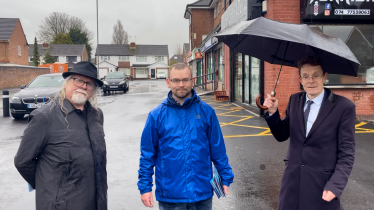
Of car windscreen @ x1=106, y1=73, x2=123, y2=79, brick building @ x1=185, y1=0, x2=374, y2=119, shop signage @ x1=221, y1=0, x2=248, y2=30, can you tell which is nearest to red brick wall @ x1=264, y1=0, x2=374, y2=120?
brick building @ x1=185, y1=0, x2=374, y2=119

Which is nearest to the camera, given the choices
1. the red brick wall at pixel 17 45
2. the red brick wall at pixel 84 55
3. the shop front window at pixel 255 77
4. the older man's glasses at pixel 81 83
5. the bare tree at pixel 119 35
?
the older man's glasses at pixel 81 83

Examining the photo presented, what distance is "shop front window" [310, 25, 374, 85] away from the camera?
10500 mm

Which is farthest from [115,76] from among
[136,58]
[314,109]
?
[136,58]

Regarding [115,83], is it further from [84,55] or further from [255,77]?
[84,55]

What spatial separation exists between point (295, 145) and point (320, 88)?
47 cm

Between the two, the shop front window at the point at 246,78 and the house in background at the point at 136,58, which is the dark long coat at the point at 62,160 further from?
the house in background at the point at 136,58

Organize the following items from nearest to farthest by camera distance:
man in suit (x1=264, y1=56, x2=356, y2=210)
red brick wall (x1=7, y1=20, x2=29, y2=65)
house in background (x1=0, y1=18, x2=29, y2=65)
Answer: man in suit (x1=264, y1=56, x2=356, y2=210) < house in background (x1=0, y1=18, x2=29, y2=65) < red brick wall (x1=7, y1=20, x2=29, y2=65)

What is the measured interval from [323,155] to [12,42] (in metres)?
48.4

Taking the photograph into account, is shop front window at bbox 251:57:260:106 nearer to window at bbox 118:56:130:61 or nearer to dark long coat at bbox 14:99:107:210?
dark long coat at bbox 14:99:107:210

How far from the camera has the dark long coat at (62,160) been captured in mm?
2406

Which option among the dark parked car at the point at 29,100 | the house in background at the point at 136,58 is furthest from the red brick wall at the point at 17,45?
the dark parked car at the point at 29,100

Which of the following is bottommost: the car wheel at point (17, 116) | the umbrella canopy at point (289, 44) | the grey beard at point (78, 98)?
the car wheel at point (17, 116)

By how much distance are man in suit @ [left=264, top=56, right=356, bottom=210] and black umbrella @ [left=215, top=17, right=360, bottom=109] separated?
193 mm

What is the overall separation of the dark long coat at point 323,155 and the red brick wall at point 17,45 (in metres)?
46.9
